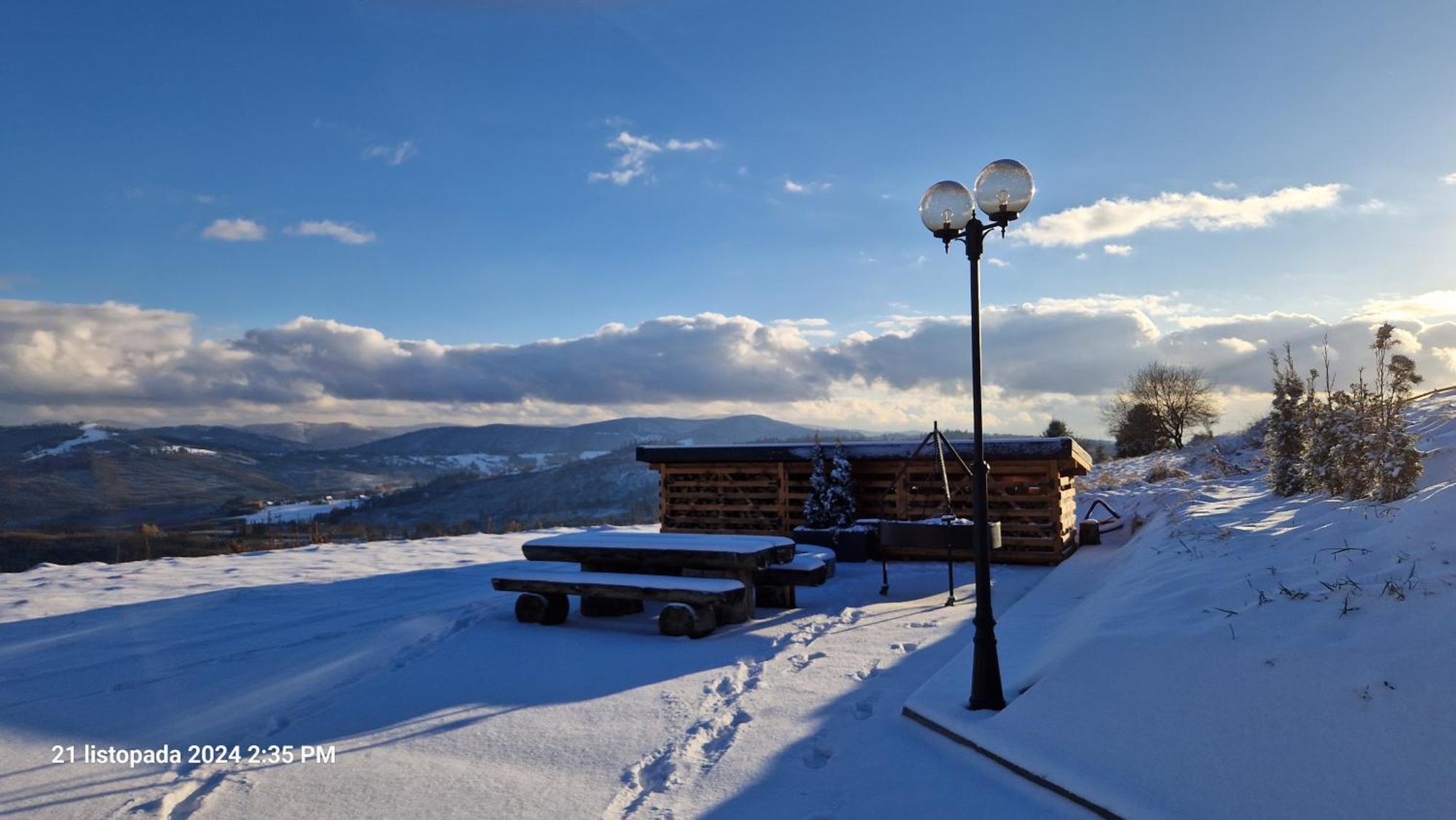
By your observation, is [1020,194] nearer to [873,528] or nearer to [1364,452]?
[1364,452]

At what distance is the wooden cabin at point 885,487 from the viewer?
41.4 feet

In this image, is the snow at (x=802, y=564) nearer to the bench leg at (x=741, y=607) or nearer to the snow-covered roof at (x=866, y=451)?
the bench leg at (x=741, y=607)

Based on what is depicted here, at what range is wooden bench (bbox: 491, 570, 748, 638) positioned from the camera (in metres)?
7.77

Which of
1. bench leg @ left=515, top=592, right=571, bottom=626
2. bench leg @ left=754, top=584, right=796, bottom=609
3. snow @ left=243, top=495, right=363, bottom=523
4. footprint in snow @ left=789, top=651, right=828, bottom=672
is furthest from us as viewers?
snow @ left=243, top=495, right=363, bottom=523

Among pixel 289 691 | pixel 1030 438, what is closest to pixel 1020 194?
pixel 289 691

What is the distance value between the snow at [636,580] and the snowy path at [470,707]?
52 centimetres

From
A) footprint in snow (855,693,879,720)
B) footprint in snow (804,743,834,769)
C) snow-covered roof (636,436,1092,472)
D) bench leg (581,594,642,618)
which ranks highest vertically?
snow-covered roof (636,436,1092,472)

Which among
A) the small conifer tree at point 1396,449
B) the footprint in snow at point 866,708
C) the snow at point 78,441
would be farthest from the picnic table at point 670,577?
the snow at point 78,441

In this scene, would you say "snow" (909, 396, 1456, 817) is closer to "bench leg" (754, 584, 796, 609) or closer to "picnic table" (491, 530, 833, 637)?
"picnic table" (491, 530, 833, 637)

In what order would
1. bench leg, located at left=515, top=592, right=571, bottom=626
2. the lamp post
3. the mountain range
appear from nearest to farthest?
the lamp post → bench leg, located at left=515, top=592, right=571, bottom=626 → the mountain range

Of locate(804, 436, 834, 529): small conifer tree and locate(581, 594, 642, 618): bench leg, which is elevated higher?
locate(804, 436, 834, 529): small conifer tree

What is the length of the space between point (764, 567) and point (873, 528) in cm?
476

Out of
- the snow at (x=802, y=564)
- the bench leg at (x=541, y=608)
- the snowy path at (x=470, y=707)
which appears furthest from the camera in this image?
the snow at (x=802, y=564)

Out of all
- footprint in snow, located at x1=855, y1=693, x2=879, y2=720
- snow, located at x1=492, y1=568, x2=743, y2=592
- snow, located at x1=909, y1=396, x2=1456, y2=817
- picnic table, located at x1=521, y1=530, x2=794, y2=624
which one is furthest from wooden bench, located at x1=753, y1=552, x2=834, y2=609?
footprint in snow, located at x1=855, y1=693, x2=879, y2=720
